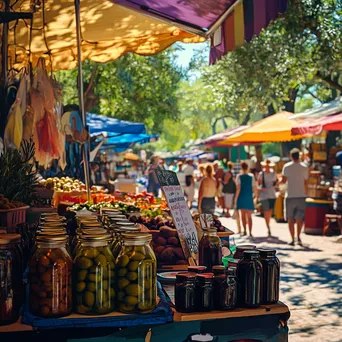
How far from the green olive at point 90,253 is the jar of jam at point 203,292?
616mm

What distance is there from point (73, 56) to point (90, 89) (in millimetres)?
10598

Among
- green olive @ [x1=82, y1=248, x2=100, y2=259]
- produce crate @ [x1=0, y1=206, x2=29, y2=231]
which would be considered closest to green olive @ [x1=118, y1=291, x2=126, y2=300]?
green olive @ [x1=82, y1=248, x2=100, y2=259]

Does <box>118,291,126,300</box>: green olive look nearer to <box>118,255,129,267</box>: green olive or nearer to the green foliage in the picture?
<box>118,255,129,267</box>: green olive

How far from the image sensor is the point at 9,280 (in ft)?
9.24

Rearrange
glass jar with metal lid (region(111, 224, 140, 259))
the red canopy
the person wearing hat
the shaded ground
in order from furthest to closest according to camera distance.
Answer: the person wearing hat → the red canopy → the shaded ground → glass jar with metal lid (region(111, 224, 140, 259))

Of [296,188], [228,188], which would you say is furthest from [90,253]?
[228,188]

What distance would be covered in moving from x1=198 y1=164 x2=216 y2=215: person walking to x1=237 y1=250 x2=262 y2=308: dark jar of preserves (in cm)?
929

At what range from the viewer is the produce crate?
3.81 meters

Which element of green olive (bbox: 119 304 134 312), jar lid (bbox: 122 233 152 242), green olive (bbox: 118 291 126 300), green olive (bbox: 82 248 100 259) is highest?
jar lid (bbox: 122 233 152 242)

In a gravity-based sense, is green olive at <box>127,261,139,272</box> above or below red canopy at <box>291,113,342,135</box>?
below

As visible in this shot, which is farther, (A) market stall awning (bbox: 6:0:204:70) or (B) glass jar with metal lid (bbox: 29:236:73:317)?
(A) market stall awning (bbox: 6:0:204:70)

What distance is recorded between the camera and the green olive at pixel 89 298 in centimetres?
287

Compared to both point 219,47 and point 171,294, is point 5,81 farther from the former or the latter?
point 171,294

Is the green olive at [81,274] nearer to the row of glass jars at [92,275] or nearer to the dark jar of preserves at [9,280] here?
the row of glass jars at [92,275]
